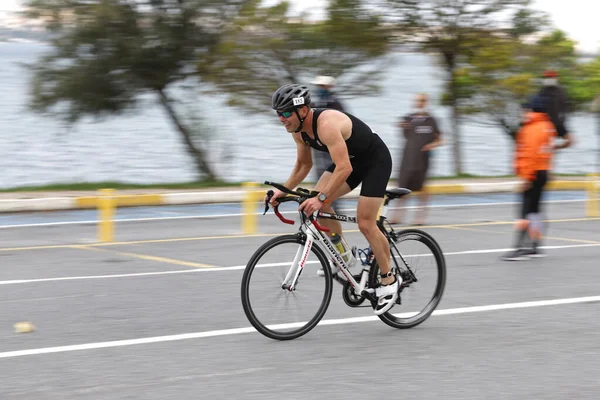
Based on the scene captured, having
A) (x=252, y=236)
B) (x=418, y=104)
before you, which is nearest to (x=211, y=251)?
(x=252, y=236)

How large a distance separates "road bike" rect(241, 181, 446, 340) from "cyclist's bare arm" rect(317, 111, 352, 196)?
203 mm

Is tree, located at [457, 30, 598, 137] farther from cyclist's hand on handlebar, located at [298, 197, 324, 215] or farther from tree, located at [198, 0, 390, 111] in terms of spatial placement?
cyclist's hand on handlebar, located at [298, 197, 324, 215]

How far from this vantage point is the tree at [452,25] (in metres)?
24.8

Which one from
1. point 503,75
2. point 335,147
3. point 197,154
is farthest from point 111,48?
point 335,147

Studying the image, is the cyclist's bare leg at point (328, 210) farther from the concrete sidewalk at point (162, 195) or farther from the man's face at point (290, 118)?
the concrete sidewalk at point (162, 195)

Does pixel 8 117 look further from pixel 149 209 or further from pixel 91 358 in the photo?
pixel 91 358

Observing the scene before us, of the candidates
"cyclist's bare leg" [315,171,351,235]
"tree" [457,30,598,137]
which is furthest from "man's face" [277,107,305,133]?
"tree" [457,30,598,137]

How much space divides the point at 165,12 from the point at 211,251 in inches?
418

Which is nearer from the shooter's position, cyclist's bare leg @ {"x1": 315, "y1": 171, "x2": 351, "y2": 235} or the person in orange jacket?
cyclist's bare leg @ {"x1": 315, "y1": 171, "x2": 351, "y2": 235}

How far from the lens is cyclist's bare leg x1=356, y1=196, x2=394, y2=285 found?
6691mm

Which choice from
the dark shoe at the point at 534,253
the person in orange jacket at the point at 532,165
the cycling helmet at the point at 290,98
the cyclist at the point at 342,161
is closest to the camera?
the cycling helmet at the point at 290,98

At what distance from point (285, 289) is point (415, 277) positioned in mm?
1144

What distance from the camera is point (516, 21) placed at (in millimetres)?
26547

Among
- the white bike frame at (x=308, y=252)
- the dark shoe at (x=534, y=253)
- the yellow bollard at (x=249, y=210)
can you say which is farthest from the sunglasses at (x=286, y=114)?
the yellow bollard at (x=249, y=210)
